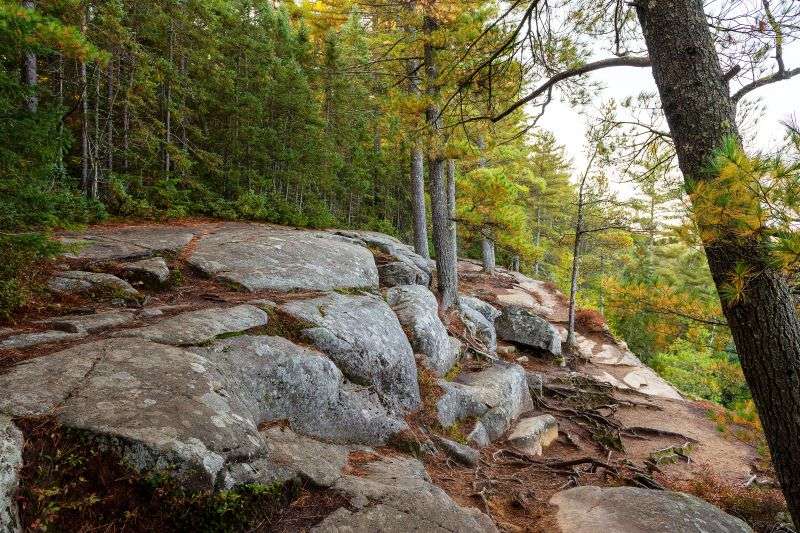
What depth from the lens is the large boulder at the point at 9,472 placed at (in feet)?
5.32

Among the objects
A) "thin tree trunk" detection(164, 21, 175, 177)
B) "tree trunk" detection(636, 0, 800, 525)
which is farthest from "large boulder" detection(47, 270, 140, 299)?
"thin tree trunk" detection(164, 21, 175, 177)

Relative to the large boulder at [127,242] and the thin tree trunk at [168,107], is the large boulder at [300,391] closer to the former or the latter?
the large boulder at [127,242]

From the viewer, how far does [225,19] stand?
1592cm

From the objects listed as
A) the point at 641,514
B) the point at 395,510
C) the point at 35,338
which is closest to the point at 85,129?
the point at 35,338

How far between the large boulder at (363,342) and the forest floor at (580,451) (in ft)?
1.65

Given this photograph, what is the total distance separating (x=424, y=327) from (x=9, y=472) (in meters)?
5.33

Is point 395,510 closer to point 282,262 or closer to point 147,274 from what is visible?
point 147,274

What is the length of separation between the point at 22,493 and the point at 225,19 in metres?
18.6

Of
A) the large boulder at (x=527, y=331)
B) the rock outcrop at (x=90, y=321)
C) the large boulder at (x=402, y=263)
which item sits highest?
the large boulder at (x=402, y=263)

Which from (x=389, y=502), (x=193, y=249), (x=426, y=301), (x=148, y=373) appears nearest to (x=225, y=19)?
(x=193, y=249)

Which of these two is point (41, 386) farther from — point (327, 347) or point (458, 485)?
point (458, 485)

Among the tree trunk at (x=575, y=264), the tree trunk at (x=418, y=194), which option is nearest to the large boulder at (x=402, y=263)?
the tree trunk at (x=418, y=194)

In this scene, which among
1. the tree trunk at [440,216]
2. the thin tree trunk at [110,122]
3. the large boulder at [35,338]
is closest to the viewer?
the large boulder at [35,338]

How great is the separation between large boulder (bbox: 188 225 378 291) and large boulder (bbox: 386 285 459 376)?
613mm
